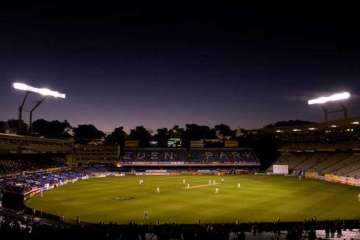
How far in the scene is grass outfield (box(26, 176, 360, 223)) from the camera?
3925 cm

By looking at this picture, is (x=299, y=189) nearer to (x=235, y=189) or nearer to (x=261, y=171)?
(x=235, y=189)

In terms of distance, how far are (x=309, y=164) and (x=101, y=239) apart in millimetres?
81315

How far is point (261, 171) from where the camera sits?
105 m

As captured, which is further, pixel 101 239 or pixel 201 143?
pixel 201 143

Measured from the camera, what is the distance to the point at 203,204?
4766 cm

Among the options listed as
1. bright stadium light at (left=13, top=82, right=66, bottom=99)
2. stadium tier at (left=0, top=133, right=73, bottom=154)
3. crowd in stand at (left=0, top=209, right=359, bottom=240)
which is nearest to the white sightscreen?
bright stadium light at (left=13, top=82, right=66, bottom=99)

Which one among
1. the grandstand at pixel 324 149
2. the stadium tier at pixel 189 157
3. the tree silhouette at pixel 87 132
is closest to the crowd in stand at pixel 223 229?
the grandstand at pixel 324 149

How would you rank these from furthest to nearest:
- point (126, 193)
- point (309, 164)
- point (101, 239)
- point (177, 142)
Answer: point (177, 142) < point (309, 164) < point (126, 193) < point (101, 239)

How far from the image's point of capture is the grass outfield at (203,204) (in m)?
39.2

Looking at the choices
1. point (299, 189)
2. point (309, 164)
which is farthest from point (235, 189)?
point (309, 164)

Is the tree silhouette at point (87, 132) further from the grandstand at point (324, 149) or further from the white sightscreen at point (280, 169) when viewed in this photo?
the white sightscreen at point (280, 169)

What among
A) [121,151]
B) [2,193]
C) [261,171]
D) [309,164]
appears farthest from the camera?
[121,151]

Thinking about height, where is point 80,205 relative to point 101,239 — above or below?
below

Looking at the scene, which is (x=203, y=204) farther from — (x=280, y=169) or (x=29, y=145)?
(x=280, y=169)
